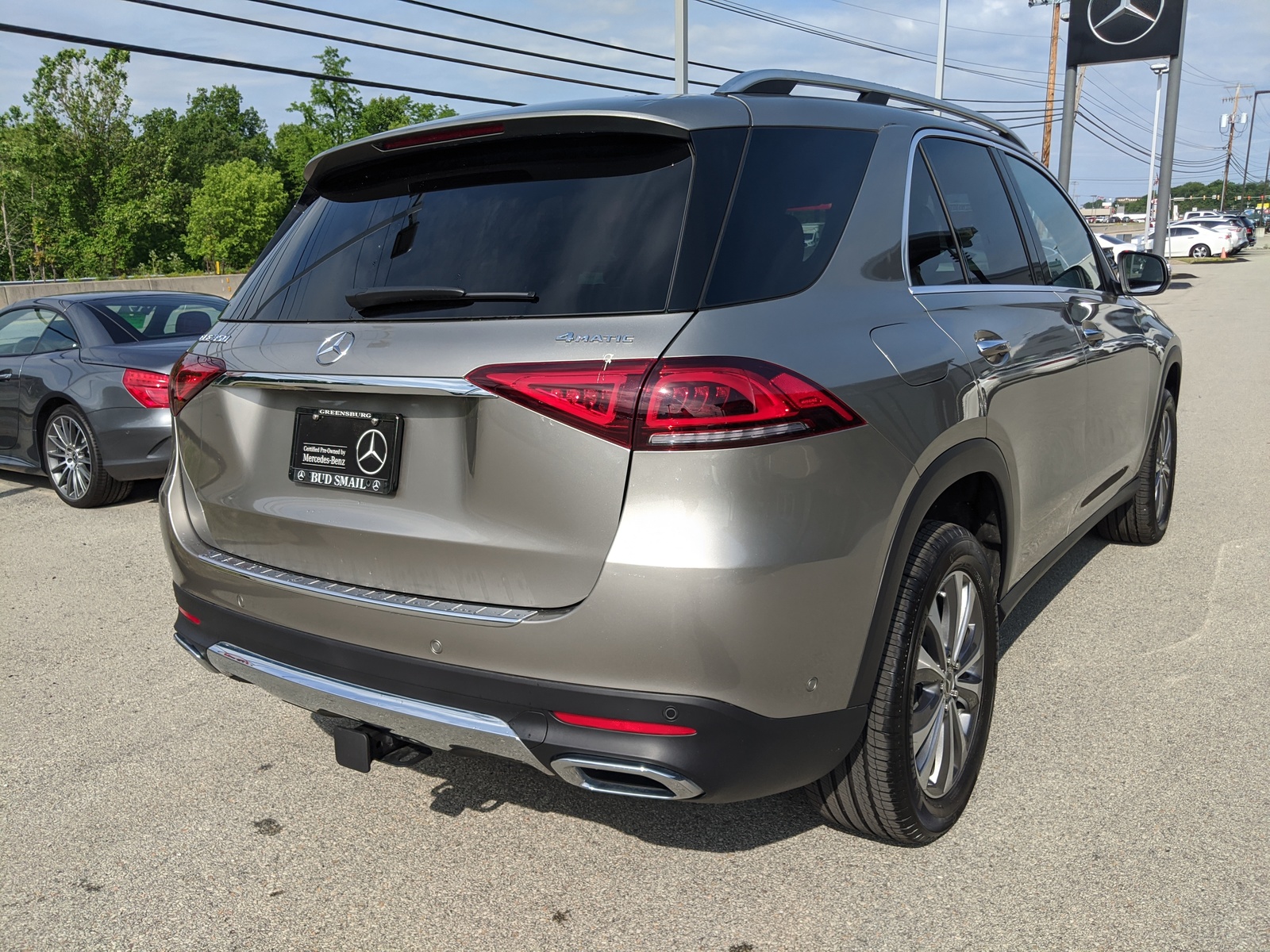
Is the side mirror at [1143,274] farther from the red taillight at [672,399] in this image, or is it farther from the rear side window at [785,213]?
the red taillight at [672,399]

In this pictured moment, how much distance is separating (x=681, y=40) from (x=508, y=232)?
17.1 meters

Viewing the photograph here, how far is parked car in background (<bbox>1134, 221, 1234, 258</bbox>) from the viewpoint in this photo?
1954 inches

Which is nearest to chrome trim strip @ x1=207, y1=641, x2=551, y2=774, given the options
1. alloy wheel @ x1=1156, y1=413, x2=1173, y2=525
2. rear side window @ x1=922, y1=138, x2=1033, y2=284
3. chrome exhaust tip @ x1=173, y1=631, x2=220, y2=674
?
chrome exhaust tip @ x1=173, y1=631, x2=220, y2=674

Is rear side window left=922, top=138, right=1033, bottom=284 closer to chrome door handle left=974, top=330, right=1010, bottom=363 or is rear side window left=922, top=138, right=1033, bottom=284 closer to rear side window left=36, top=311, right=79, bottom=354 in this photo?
chrome door handle left=974, top=330, right=1010, bottom=363

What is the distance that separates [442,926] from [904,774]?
1.18 metres

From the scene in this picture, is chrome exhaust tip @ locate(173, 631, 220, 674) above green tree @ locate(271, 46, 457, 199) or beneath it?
beneath

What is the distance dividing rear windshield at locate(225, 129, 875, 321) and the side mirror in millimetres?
2857

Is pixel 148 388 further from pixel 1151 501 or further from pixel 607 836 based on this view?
pixel 1151 501

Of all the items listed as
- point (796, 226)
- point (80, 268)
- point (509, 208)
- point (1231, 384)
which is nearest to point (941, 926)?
point (796, 226)

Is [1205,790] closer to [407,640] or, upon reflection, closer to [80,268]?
[407,640]

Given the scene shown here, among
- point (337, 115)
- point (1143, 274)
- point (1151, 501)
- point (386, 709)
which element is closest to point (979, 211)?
point (1143, 274)

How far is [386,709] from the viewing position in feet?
8.06

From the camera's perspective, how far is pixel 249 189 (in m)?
58.4

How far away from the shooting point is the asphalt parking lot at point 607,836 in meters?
2.60
